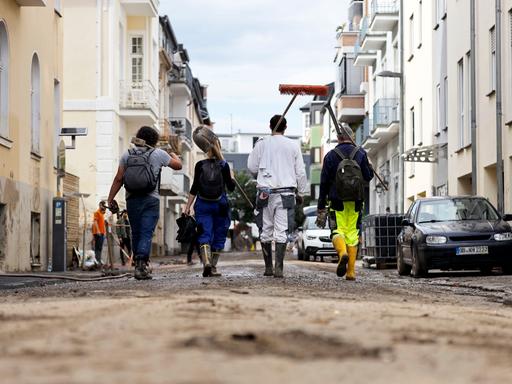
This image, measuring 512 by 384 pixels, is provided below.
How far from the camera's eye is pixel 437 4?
36.9 metres

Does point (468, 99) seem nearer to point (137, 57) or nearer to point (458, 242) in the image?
point (458, 242)

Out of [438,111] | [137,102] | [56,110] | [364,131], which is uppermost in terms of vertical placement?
[137,102]

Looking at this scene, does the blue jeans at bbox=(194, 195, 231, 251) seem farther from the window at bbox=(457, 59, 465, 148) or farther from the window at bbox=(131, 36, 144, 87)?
Result: the window at bbox=(131, 36, 144, 87)

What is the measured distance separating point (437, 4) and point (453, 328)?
31.5m

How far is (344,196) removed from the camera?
1427 cm

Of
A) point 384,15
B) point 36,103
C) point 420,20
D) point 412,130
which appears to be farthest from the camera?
point 384,15

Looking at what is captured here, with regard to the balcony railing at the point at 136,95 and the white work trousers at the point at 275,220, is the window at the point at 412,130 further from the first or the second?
the white work trousers at the point at 275,220

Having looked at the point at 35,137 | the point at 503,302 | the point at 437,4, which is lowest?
the point at 503,302

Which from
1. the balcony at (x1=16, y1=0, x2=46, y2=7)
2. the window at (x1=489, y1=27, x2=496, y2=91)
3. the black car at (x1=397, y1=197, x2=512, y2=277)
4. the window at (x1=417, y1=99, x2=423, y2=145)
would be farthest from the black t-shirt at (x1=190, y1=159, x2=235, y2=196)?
the window at (x1=417, y1=99, x2=423, y2=145)

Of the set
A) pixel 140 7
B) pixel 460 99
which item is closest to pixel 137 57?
pixel 140 7

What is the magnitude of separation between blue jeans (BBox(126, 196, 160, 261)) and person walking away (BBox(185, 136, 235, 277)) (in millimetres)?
529

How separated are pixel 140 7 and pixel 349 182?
3446cm

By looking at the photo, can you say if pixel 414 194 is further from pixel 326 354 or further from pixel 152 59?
pixel 326 354

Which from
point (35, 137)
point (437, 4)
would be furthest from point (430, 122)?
point (35, 137)
